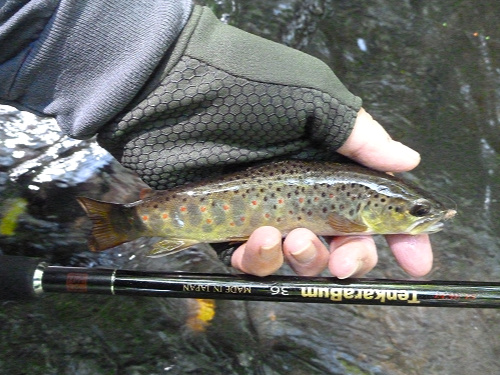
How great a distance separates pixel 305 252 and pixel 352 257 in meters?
0.18

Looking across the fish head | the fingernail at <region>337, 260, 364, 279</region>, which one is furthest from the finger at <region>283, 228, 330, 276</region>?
the fish head

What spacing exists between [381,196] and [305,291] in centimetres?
52

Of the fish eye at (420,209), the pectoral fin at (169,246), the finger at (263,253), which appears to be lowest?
the pectoral fin at (169,246)

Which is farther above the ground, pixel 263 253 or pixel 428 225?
pixel 428 225

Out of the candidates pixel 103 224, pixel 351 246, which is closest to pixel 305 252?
pixel 351 246

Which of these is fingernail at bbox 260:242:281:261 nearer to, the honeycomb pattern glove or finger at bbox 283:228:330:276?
finger at bbox 283:228:330:276

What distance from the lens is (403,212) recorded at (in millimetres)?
2189

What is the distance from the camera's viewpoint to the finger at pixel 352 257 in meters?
1.98

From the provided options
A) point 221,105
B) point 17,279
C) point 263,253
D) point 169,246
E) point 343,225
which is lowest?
point 17,279

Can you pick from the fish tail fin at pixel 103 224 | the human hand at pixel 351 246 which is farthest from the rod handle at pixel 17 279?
the human hand at pixel 351 246

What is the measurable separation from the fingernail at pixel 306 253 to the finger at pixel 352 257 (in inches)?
3.4

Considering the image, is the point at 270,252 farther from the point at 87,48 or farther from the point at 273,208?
the point at 87,48

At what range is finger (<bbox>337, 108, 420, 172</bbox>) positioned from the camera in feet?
6.68

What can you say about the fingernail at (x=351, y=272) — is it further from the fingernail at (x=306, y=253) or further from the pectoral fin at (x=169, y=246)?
the pectoral fin at (x=169, y=246)
